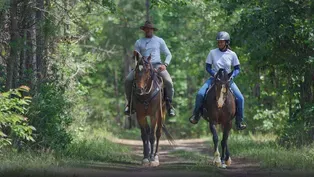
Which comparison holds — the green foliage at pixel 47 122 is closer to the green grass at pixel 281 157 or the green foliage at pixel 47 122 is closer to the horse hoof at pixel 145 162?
the horse hoof at pixel 145 162

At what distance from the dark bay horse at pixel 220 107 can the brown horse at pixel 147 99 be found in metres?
1.27

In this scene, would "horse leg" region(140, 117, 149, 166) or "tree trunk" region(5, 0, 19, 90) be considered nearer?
"tree trunk" region(5, 0, 19, 90)

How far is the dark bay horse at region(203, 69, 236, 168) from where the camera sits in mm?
15859

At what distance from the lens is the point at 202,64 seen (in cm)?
4878

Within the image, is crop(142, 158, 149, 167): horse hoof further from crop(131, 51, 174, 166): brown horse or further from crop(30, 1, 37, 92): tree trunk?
crop(30, 1, 37, 92): tree trunk

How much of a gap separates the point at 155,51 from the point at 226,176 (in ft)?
18.6

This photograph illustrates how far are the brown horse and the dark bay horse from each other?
127 centimetres

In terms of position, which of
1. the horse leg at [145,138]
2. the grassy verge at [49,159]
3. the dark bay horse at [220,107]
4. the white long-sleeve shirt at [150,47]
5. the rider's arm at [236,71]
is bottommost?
the grassy verge at [49,159]

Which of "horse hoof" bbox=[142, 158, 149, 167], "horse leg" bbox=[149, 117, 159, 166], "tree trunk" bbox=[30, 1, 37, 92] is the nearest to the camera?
"horse hoof" bbox=[142, 158, 149, 167]

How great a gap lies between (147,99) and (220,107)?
186 cm

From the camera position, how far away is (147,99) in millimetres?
16594

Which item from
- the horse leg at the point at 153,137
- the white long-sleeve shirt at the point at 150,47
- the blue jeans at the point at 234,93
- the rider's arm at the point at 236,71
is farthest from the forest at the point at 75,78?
the rider's arm at the point at 236,71

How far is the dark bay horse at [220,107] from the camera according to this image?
1586 cm

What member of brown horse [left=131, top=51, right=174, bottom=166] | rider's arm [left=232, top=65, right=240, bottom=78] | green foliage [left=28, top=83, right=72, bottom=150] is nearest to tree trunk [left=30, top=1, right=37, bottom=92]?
green foliage [left=28, top=83, right=72, bottom=150]
